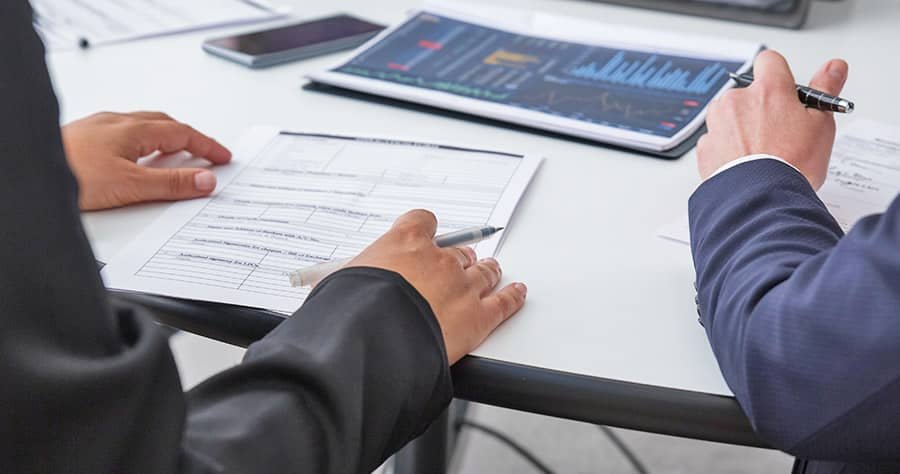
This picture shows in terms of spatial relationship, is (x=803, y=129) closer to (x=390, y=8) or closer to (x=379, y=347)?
(x=379, y=347)

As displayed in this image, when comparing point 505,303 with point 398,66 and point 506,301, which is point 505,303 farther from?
point 398,66

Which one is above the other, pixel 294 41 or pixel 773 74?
pixel 773 74

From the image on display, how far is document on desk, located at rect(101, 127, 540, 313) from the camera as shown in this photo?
2.39 ft

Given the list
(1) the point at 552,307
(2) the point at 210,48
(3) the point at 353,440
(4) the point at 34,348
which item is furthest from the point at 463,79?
(4) the point at 34,348

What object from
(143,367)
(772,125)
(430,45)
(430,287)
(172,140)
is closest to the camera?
(143,367)

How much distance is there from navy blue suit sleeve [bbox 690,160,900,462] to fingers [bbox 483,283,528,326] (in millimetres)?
118

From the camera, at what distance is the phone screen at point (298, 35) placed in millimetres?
1163

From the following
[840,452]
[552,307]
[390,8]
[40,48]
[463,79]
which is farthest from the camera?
[390,8]

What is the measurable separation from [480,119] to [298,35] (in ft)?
1.02

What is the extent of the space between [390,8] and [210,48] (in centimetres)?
25

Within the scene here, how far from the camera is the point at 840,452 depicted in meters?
0.58

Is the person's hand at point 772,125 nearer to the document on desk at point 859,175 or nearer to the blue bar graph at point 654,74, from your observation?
the document on desk at point 859,175

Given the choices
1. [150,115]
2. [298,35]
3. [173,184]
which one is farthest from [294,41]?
[173,184]

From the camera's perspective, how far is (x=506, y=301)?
69 centimetres
